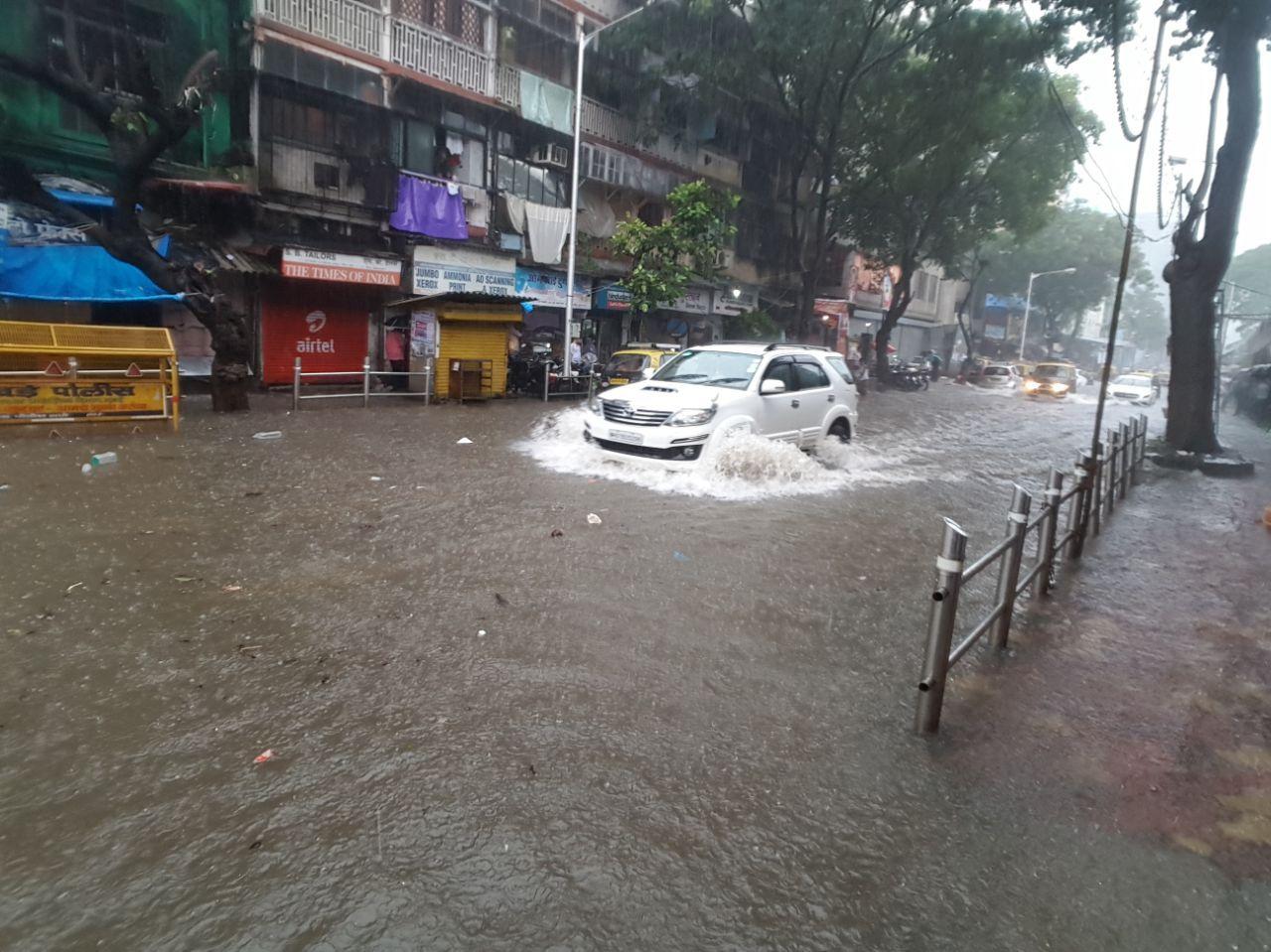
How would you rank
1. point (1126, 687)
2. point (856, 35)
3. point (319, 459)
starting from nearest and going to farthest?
point (1126, 687)
point (319, 459)
point (856, 35)

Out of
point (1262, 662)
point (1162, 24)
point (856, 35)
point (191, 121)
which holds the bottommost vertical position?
point (1262, 662)

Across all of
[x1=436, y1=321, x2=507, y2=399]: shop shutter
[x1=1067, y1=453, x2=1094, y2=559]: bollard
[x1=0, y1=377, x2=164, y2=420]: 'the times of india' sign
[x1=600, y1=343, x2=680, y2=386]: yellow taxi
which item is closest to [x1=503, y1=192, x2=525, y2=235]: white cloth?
[x1=436, y1=321, x2=507, y2=399]: shop shutter

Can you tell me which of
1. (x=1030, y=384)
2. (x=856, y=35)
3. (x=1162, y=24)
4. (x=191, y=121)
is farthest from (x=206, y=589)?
(x=1030, y=384)

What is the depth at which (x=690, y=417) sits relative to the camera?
960 cm

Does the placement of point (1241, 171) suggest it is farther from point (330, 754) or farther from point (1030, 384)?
point (1030, 384)

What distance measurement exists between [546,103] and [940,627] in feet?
72.2

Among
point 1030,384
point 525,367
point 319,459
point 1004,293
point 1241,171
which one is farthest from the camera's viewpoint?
point 1004,293

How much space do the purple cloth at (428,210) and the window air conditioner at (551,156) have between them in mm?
3305

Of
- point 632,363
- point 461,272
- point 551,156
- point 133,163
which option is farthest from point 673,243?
point 133,163

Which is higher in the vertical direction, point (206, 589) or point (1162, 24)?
point (1162, 24)

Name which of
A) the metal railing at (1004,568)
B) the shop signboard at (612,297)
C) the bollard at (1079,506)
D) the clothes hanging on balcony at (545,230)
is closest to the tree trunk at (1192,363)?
the metal railing at (1004,568)

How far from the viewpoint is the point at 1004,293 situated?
58.2 metres

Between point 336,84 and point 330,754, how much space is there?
59.1 feet

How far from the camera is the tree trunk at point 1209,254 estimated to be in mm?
14750
